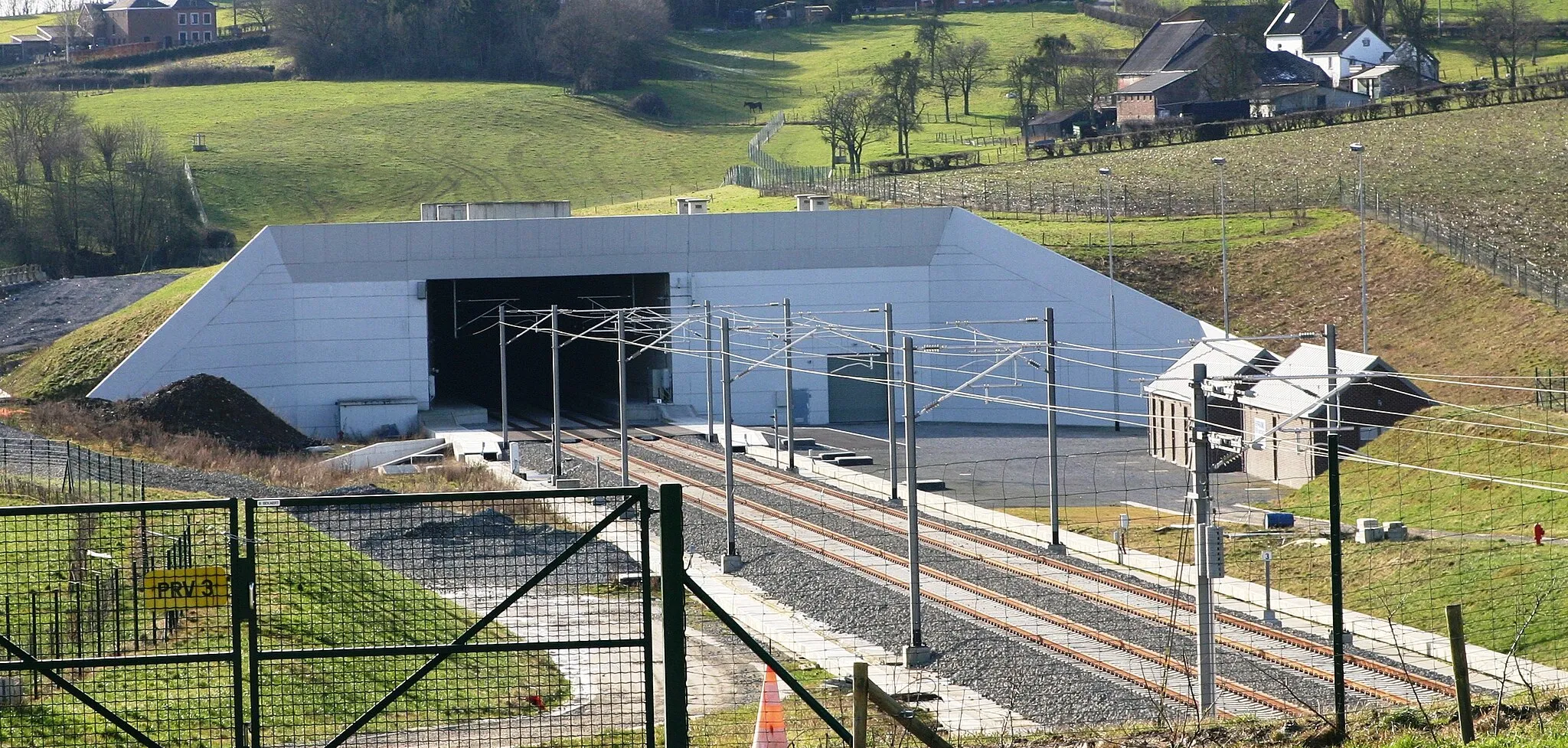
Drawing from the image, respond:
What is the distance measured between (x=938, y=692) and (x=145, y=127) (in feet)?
343

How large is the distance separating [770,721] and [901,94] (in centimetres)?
9995

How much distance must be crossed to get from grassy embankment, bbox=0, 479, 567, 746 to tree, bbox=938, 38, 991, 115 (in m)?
107

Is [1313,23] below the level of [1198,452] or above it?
above

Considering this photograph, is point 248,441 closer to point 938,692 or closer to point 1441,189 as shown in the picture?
point 938,692

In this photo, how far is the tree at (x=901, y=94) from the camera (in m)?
106

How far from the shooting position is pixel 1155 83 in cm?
10912

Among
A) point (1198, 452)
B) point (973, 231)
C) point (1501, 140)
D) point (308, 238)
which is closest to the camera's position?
point (1198, 452)

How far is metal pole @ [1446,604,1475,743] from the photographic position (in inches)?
449

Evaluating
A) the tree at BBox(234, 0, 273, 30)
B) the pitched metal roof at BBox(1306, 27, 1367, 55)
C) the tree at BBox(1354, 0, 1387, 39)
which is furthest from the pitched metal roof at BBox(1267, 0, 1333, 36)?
the tree at BBox(234, 0, 273, 30)

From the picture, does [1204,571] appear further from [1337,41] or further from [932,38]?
[932,38]

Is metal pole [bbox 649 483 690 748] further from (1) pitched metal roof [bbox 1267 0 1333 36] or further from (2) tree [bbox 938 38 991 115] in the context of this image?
(1) pitched metal roof [bbox 1267 0 1333 36]

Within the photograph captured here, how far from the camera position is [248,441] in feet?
161

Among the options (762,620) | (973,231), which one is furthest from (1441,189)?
(762,620)

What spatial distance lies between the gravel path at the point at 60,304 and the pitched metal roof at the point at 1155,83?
61.3 metres
